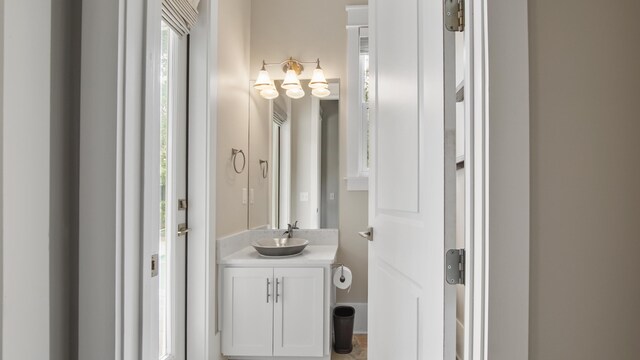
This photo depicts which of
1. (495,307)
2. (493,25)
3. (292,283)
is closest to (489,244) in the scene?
(495,307)

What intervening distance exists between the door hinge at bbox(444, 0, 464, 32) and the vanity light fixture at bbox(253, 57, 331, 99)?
71.6 inches

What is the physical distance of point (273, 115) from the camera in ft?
9.04

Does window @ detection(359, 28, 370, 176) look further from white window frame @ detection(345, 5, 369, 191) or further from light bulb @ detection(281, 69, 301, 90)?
light bulb @ detection(281, 69, 301, 90)

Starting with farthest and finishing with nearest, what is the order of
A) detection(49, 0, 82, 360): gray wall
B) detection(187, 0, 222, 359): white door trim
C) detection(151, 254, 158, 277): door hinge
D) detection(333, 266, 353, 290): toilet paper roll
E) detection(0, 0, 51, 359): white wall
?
detection(333, 266, 353, 290): toilet paper roll
detection(187, 0, 222, 359): white door trim
detection(151, 254, 158, 277): door hinge
detection(49, 0, 82, 360): gray wall
detection(0, 0, 51, 359): white wall

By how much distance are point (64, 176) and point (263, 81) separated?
6.65ft

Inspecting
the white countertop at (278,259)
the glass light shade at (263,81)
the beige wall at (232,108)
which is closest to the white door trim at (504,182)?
the white countertop at (278,259)

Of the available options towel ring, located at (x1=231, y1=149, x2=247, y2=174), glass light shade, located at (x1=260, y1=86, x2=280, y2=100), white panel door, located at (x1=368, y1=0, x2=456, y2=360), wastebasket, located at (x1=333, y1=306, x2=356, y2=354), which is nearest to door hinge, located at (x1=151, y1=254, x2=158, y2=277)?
white panel door, located at (x1=368, y1=0, x2=456, y2=360)

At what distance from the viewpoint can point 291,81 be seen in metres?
2.59

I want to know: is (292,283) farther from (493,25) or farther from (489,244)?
(493,25)

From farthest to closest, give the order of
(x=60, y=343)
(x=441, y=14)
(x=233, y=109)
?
(x=233, y=109)
(x=441, y=14)
(x=60, y=343)

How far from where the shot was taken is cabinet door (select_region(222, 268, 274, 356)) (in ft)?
6.86

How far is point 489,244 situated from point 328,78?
2267 millimetres

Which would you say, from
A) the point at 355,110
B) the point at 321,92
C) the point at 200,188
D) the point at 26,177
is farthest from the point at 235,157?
the point at 26,177

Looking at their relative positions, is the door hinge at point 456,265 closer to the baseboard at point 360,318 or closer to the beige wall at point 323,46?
the beige wall at point 323,46
